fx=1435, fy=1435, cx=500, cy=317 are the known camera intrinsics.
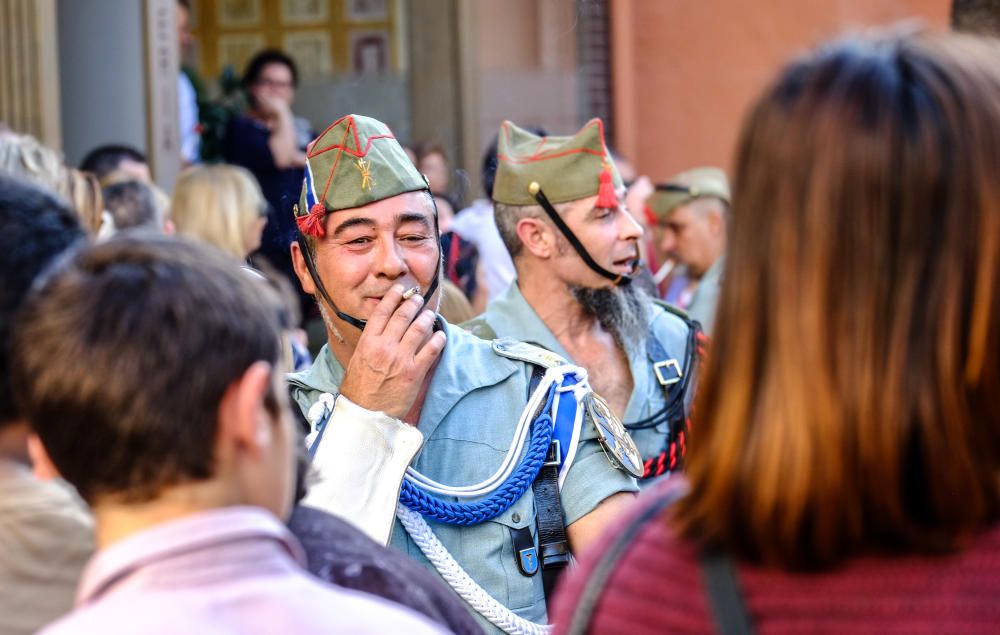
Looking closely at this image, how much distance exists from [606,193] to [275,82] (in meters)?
4.32

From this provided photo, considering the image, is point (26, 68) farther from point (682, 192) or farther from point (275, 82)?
point (682, 192)

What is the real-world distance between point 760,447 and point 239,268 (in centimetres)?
61

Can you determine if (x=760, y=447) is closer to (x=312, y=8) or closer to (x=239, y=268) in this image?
(x=239, y=268)

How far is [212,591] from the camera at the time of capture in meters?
1.44

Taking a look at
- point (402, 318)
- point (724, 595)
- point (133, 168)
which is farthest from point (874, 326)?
point (133, 168)

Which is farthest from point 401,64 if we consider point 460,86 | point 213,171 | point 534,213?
point 534,213

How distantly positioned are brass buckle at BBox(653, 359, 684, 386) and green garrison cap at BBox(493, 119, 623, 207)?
0.52 metres

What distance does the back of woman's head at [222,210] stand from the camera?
227 inches

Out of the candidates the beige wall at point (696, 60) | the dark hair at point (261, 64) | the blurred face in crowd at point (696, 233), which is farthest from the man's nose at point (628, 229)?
the beige wall at point (696, 60)

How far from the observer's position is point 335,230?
317cm

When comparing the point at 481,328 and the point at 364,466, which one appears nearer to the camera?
the point at 364,466

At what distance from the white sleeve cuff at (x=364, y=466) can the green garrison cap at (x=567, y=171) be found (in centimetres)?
183

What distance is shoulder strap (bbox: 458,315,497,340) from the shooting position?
164 inches

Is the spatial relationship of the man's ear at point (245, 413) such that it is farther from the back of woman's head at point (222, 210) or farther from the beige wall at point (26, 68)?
the beige wall at point (26, 68)
